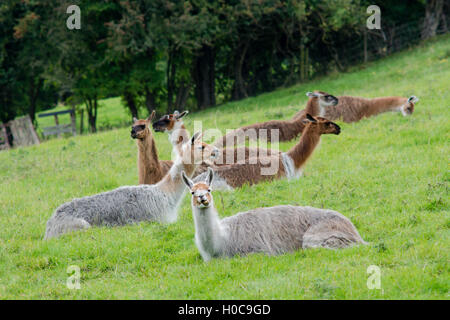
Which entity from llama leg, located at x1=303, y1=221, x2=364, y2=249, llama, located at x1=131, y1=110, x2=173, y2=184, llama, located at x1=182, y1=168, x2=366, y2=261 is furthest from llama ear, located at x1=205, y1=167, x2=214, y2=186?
llama, located at x1=131, y1=110, x2=173, y2=184

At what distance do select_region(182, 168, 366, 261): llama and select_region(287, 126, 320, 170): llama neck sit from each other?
348 cm

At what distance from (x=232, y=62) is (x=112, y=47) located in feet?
29.9

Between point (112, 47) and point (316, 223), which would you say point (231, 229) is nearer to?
point (316, 223)

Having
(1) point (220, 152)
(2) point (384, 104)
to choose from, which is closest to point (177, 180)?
(1) point (220, 152)

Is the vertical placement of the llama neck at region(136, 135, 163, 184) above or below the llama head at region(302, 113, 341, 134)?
below

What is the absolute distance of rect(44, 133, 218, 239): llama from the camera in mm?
8531

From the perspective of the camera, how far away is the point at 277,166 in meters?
10.8

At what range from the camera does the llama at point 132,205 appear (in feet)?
28.0

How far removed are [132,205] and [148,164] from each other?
1.81 meters

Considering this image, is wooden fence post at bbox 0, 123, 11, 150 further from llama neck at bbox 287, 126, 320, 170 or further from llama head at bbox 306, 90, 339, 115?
llama neck at bbox 287, 126, 320, 170

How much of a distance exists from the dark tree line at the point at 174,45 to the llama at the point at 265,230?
1797 centimetres

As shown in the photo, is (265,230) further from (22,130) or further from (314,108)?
(22,130)

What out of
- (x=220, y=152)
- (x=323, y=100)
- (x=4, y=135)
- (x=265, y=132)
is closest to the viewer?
(x=220, y=152)
